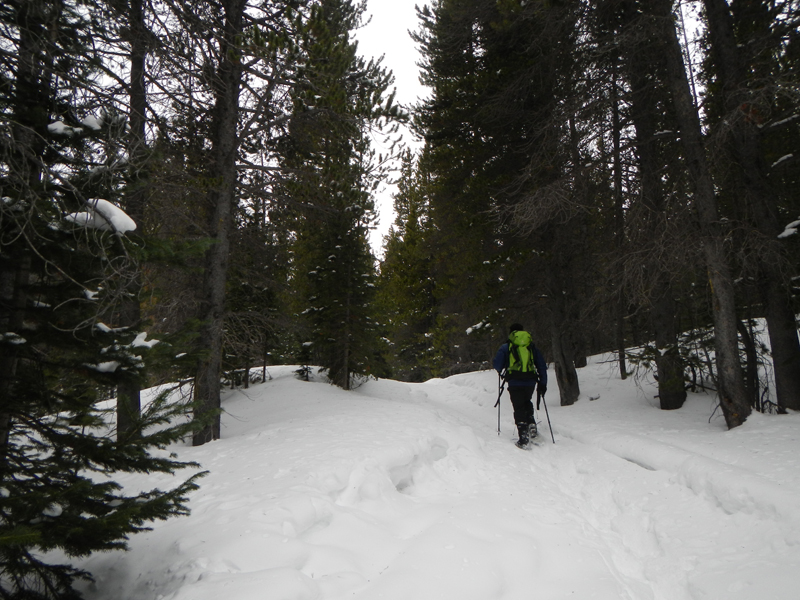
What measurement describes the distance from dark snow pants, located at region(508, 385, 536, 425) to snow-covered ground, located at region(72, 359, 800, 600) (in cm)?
64

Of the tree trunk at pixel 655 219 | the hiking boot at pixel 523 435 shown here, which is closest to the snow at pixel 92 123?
the tree trunk at pixel 655 219

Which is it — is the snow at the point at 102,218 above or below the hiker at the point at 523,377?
above

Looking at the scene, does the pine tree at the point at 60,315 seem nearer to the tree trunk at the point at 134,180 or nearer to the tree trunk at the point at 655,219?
the tree trunk at the point at 134,180

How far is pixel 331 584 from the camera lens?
350 centimetres

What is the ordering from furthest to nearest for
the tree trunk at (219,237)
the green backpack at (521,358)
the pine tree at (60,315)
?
the green backpack at (521,358), the tree trunk at (219,237), the pine tree at (60,315)

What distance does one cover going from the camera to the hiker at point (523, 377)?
878 centimetres

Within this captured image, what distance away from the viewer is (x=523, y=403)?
28.9 ft

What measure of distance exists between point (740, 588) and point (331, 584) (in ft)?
10.3

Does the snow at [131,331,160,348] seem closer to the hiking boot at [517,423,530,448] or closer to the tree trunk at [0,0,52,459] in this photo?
the tree trunk at [0,0,52,459]

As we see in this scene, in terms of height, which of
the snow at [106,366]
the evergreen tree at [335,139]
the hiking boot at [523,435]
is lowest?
the hiking boot at [523,435]

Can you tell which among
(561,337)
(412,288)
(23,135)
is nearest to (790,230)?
(561,337)

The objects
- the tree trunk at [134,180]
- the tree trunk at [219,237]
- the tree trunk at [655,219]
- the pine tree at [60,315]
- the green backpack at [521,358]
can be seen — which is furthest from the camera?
the green backpack at [521,358]

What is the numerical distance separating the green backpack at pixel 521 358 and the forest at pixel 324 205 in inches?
54.7

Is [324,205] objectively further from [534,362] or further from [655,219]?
[655,219]
